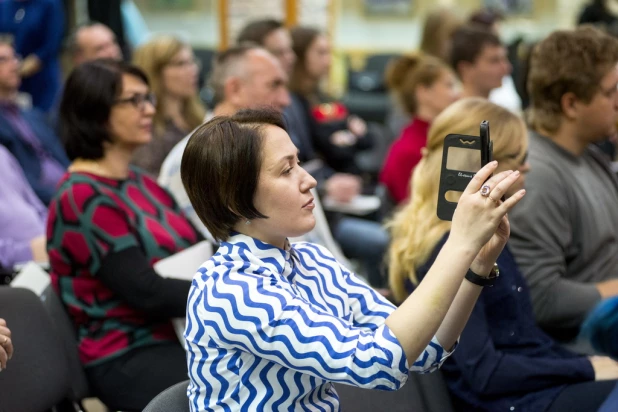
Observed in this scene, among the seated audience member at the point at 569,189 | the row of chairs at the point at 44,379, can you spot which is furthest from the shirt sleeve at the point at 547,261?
the row of chairs at the point at 44,379

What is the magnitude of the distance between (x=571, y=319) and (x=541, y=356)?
411 mm

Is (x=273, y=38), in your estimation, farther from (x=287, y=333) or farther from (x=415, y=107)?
(x=287, y=333)

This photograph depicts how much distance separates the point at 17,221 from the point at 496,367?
83.8 inches

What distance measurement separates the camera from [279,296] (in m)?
1.39

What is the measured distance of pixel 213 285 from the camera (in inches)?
Answer: 56.0

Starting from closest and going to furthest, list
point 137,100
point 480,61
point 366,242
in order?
point 137,100 < point 366,242 < point 480,61

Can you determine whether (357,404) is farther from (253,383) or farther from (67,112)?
(67,112)

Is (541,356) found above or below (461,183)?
below

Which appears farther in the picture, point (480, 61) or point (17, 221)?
point (480, 61)

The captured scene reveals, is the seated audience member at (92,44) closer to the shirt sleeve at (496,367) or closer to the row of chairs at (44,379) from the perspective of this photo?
the row of chairs at (44,379)

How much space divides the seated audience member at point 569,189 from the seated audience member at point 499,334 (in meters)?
0.31

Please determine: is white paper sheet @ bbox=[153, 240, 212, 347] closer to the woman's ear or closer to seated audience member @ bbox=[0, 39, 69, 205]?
the woman's ear

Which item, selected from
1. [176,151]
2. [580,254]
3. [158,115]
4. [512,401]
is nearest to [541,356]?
[512,401]

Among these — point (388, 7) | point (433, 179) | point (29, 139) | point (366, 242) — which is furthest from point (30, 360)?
point (388, 7)
